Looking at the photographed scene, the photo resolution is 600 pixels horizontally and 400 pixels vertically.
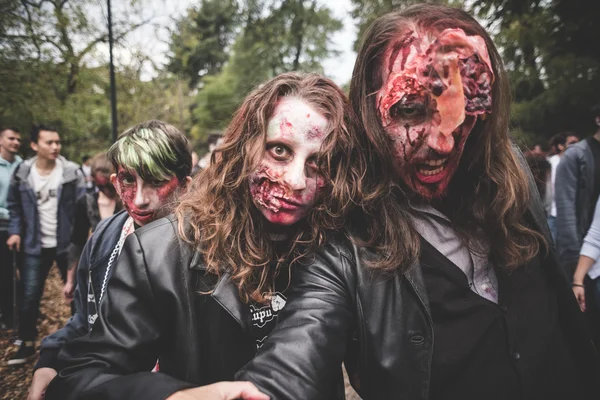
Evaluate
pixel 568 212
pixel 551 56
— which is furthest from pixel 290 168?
pixel 551 56

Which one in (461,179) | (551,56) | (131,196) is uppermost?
(551,56)

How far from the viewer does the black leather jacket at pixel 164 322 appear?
1.16 meters

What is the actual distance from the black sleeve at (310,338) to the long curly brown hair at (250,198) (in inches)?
4.5

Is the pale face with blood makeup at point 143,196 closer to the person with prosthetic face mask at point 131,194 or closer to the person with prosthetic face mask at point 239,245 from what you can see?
the person with prosthetic face mask at point 131,194

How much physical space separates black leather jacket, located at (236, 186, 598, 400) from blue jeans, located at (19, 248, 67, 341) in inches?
153

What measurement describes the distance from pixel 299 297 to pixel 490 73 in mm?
962

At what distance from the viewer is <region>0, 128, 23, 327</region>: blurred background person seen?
4.27 meters

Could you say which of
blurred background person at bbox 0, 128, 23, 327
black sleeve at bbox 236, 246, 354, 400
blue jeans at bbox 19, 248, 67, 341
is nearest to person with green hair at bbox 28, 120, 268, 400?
black sleeve at bbox 236, 246, 354, 400

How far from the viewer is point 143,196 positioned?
6.17 feet

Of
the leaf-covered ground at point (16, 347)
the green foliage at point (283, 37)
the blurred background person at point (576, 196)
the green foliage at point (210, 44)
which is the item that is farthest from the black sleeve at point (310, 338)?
the green foliage at point (210, 44)

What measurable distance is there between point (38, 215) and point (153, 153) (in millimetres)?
3083

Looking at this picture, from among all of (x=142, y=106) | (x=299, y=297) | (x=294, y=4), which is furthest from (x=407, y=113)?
(x=294, y=4)

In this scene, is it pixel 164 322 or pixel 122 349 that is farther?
pixel 164 322

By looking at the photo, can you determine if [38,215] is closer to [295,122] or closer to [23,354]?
[23,354]
